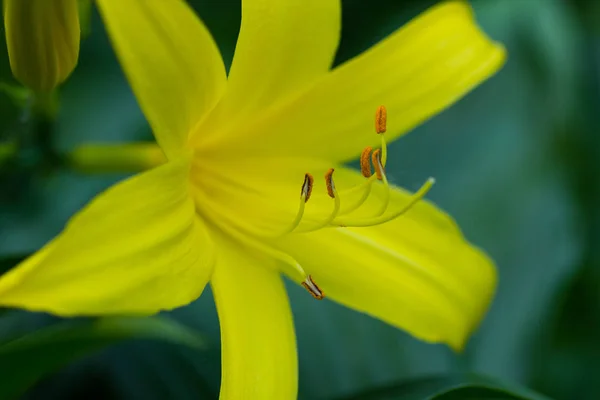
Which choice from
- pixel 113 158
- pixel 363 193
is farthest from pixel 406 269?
pixel 113 158

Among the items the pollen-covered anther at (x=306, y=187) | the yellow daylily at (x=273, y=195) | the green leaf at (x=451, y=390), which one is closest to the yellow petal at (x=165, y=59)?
the yellow daylily at (x=273, y=195)

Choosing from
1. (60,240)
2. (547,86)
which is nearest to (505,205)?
(547,86)

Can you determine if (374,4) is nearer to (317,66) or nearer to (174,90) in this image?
(317,66)

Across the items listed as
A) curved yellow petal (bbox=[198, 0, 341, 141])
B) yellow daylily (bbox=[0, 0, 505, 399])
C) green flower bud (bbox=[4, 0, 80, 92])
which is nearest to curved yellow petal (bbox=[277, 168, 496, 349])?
yellow daylily (bbox=[0, 0, 505, 399])

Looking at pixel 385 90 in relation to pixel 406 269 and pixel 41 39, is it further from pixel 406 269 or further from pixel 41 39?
pixel 41 39

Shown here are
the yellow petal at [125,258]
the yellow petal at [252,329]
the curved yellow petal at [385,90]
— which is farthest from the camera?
the curved yellow petal at [385,90]

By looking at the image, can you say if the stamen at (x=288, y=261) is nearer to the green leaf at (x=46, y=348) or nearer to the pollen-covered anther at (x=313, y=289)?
the pollen-covered anther at (x=313, y=289)
